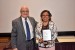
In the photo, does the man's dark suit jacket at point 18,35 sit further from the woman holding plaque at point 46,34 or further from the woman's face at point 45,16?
the woman's face at point 45,16

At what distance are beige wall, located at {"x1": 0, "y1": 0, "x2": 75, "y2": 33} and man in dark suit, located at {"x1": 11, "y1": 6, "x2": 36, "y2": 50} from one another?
1.38 meters

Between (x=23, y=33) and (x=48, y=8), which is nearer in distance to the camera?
(x=23, y=33)

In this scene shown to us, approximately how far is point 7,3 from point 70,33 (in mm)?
1814

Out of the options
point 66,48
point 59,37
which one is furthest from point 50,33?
Answer: point 59,37

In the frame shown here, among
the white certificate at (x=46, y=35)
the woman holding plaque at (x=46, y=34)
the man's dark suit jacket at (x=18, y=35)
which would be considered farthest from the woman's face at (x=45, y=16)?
the man's dark suit jacket at (x=18, y=35)

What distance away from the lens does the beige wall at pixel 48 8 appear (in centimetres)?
452

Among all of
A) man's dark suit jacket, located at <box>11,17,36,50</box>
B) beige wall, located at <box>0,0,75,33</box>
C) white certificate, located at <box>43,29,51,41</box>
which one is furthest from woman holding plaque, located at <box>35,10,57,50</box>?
beige wall, located at <box>0,0,75,33</box>

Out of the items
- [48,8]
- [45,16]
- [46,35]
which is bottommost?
[46,35]

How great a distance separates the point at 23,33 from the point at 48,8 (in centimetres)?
161

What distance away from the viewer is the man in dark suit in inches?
123

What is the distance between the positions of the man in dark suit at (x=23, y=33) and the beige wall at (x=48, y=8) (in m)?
1.38

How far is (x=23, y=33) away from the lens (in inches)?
123

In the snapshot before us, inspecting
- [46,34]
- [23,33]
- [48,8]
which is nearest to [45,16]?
[46,34]

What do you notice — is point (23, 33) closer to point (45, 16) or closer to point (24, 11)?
point (24, 11)
